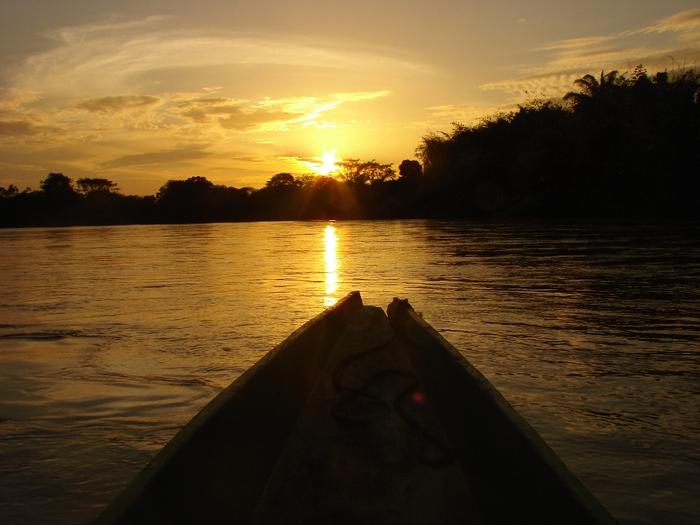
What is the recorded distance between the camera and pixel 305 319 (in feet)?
28.5

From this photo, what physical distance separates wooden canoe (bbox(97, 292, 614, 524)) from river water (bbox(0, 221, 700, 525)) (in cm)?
90

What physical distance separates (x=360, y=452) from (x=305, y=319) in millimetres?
5654

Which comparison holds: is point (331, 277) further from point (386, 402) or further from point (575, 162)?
point (575, 162)

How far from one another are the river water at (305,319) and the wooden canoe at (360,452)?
35.3 inches

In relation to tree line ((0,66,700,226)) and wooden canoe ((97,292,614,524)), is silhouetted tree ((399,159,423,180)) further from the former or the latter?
wooden canoe ((97,292,614,524))

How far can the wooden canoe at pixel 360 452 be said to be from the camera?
2.50m

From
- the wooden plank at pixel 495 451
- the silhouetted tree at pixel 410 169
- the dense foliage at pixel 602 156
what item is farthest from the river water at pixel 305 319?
the silhouetted tree at pixel 410 169

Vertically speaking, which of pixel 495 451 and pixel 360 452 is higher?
pixel 495 451

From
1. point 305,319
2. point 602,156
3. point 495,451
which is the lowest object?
point 305,319

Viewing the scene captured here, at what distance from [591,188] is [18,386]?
161 feet

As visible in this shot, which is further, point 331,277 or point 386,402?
point 331,277

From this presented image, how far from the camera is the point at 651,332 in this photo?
7.23 m

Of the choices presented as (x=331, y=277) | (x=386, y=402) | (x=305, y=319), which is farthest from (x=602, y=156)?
(x=386, y=402)

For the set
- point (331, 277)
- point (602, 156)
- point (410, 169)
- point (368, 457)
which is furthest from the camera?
point (410, 169)
